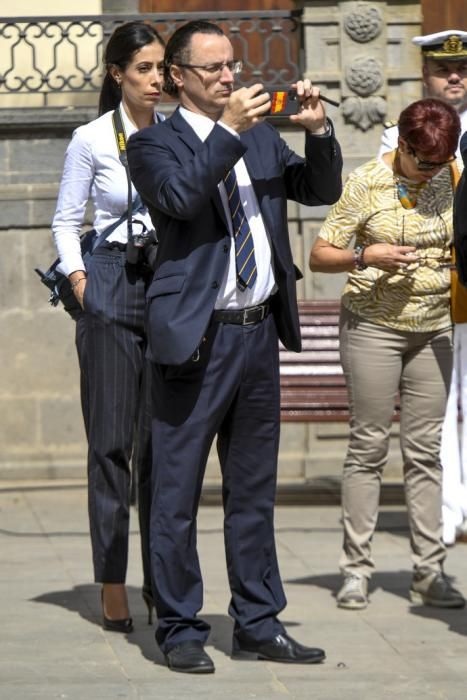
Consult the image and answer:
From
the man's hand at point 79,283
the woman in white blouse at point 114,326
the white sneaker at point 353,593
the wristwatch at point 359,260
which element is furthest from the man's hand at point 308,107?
the white sneaker at point 353,593

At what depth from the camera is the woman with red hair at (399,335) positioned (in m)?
6.28

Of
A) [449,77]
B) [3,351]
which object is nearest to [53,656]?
[449,77]

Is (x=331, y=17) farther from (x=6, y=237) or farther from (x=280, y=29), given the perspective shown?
(x=6, y=237)

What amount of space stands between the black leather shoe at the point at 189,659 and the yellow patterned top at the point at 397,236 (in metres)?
1.65

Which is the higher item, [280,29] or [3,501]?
[280,29]

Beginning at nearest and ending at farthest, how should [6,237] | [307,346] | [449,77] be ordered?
[449,77] < [307,346] < [6,237]

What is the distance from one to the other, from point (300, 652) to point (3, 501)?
3713mm

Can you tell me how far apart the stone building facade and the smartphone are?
3.98 meters

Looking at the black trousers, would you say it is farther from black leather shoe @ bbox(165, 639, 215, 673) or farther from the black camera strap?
black leather shoe @ bbox(165, 639, 215, 673)

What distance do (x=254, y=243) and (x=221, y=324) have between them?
289 mm

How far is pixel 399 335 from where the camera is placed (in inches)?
249

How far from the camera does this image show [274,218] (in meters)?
5.36

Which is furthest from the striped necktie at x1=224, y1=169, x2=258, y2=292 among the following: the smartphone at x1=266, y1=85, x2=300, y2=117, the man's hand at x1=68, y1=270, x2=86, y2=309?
the man's hand at x1=68, y1=270, x2=86, y2=309

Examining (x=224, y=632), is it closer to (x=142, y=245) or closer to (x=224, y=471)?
(x=224, y=471)
